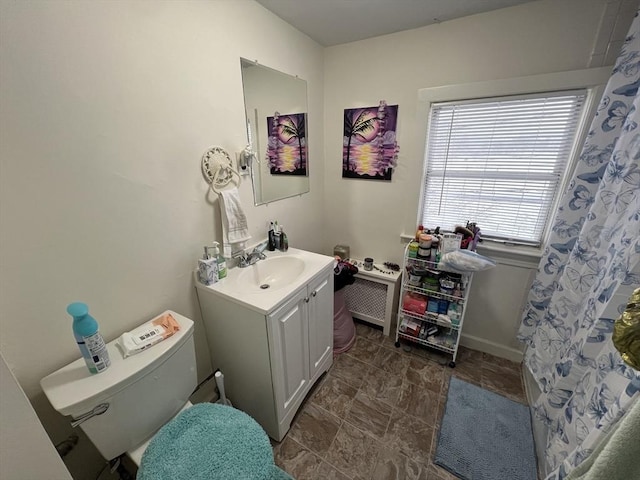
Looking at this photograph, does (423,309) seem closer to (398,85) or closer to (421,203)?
(421,203)

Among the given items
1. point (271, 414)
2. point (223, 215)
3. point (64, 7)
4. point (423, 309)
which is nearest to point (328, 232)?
point (423, 309)

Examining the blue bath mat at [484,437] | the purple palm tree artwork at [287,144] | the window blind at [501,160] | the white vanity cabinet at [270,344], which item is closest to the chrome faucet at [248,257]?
the white vanity cabinet at [270,344]

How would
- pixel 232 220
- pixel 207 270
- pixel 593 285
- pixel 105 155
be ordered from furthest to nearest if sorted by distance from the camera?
pixel 232 220 → pixel 207 270 → pixel 593 285 → pixel 105 155

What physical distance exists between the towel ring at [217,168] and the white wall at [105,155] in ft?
0.12

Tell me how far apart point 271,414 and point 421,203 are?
1728 millimetres

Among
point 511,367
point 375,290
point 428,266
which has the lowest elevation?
point 511,367

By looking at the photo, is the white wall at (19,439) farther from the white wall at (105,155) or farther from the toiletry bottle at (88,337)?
the white wall at (105,155)

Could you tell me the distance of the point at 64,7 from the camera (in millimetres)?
785

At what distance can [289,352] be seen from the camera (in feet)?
4.31

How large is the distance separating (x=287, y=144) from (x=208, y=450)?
1.71 metres

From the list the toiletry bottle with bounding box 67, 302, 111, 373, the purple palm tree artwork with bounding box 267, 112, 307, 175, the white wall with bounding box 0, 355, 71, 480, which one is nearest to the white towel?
the purple palm tree artwork with bounding box 267, 112, 307, 175

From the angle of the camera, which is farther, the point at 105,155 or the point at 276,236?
the point at 276,236

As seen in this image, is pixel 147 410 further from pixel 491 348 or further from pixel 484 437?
pixel 491 348

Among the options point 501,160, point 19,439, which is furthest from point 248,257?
point 501,160
